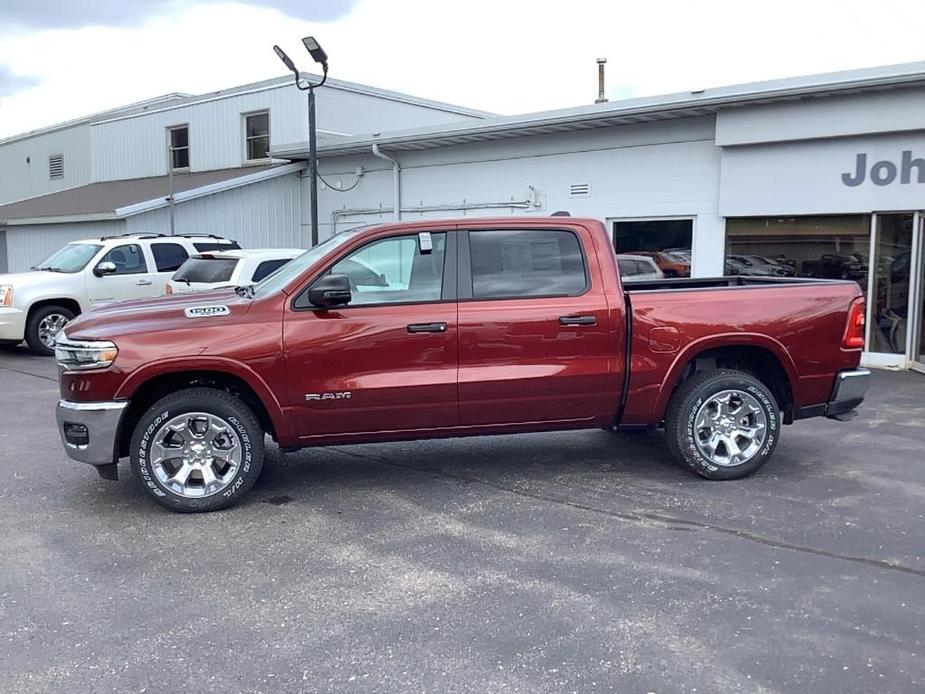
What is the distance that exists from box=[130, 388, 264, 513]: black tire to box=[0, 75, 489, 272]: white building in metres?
13.3

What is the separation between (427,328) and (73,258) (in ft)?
35.3

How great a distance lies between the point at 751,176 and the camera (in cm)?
1232

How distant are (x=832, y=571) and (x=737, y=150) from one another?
8.96 metres

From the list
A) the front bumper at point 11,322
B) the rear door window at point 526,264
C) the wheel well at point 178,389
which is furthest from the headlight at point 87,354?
the front bumper at point 11,322

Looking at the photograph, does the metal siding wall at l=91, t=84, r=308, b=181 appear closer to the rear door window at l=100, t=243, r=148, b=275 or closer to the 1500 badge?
the rear door window at l=100, t=243, r=148, b=275

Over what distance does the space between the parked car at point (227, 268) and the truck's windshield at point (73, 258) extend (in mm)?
2440

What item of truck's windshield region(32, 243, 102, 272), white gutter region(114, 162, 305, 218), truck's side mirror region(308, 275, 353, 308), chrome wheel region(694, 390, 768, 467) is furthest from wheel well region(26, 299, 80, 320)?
chrome wheel region(694, 390, 768, 467)

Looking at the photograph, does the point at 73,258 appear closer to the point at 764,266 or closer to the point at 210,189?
the point at 210,189

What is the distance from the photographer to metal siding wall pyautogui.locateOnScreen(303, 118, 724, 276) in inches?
512

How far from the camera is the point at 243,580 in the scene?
4562mm

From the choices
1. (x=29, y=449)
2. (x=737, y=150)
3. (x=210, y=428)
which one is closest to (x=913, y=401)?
(x=737, y=150)

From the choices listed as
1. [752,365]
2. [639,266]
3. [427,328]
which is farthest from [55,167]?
[752,365]

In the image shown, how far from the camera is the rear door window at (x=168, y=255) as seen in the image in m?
14.7

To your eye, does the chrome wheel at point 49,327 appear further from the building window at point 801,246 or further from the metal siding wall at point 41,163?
the metal siding wall at point 41,163
